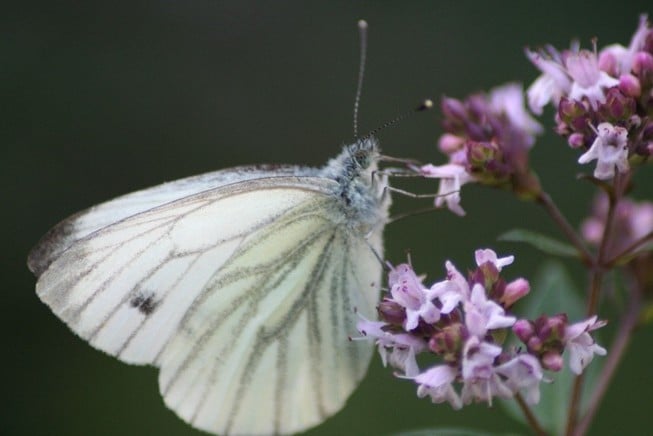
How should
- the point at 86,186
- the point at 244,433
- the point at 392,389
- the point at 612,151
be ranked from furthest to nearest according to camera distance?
1. the point at 86,186
2. the point at 392,389
3. the point at 244,433
4. the point at 612,151

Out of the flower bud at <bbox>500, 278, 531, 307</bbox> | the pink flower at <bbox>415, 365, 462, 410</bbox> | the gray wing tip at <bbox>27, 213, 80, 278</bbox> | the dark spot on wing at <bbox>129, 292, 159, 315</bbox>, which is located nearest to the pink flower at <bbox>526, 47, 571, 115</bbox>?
the flower bud at <bbox>500, 278, 531, 307</bbox>

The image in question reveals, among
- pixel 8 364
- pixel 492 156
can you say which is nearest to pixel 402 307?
pixel 492 156

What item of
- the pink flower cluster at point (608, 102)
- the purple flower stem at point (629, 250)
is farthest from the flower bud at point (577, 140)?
the purple flower stem at point (629, 250)

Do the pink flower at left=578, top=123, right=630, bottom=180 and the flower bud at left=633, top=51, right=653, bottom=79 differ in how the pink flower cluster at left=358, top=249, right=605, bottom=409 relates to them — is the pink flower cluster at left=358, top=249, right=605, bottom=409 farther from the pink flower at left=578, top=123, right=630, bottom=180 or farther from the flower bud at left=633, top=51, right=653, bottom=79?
the flower bud at left=633, top=51, right=653, bottom=79

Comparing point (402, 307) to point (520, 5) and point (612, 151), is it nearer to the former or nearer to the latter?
point (612, 151)

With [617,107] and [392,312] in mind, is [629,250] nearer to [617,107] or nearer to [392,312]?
[617,107]

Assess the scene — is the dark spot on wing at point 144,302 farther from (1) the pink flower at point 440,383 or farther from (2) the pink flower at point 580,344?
(2) the pink flower at point 580,344
